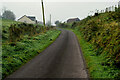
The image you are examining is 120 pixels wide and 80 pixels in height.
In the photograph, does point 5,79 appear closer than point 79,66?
Yes

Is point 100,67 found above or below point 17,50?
below

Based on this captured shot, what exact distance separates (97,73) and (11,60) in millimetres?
6946

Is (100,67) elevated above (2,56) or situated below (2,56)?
below

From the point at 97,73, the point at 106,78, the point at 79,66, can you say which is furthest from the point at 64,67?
the point at 106,78

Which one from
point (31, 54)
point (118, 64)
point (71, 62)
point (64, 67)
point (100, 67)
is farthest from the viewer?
point (31, 54)

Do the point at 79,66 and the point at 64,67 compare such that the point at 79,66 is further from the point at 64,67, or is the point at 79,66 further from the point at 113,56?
the point at 113,56

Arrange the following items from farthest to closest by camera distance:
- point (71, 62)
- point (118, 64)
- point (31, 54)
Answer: point (31, 54)
point (71, 62)
point (118, 64)

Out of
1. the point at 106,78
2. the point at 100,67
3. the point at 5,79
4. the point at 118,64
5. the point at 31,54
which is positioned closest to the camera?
the point at 106,78

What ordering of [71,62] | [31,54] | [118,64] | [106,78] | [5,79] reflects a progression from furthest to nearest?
1. [31,54]
2. [71,62]
3. [118,64]
4. [5,79]
5. [106,78]

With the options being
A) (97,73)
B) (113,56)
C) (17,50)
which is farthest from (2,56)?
(113,56)

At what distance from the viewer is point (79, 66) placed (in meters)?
9.80

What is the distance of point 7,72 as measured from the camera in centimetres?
874

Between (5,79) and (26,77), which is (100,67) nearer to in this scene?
(26,77)

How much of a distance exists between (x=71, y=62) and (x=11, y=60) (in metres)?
5.16
